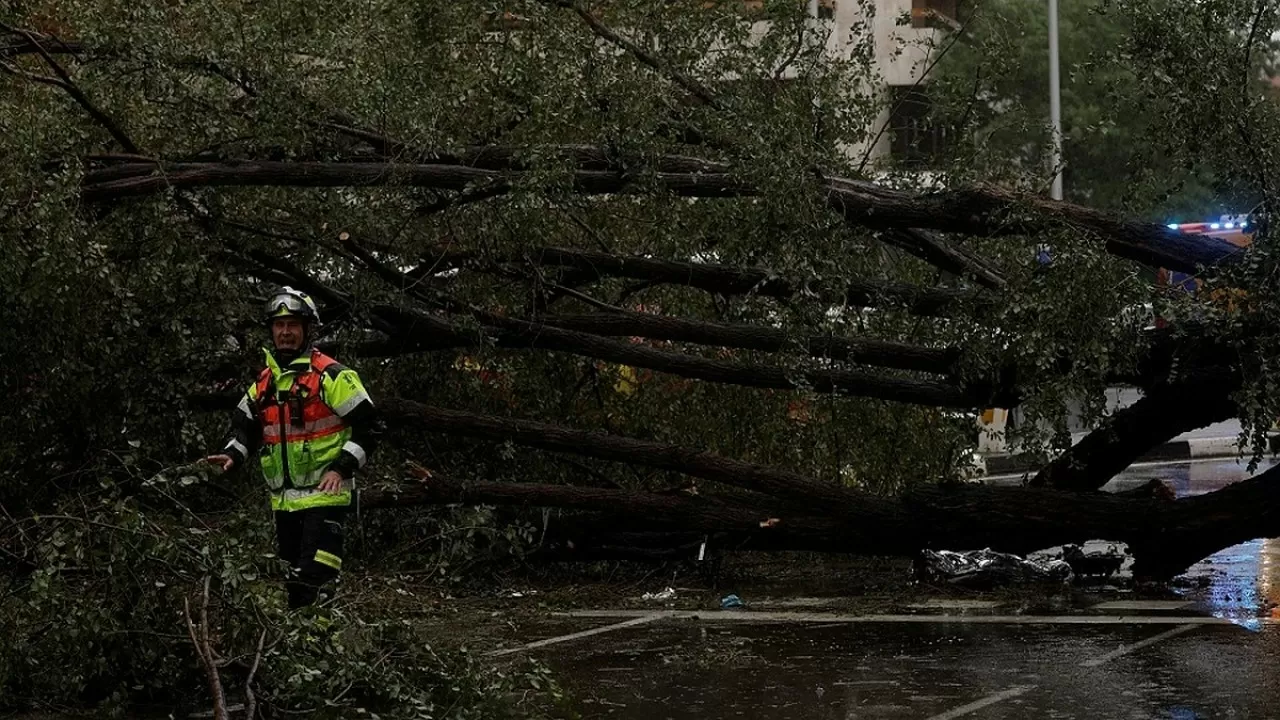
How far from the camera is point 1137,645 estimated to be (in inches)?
302

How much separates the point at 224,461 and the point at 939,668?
2824 millimetres

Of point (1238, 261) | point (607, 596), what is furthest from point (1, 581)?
point (1238, 261)

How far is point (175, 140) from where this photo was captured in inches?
368

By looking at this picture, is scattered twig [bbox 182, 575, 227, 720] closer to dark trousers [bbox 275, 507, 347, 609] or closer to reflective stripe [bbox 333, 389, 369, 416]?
dark trousers [bbox 275, 507, 347, 609]

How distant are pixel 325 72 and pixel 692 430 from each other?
2978 millimetres

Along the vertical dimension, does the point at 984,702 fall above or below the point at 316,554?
below

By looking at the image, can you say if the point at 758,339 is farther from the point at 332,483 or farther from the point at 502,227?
the point at 332,483

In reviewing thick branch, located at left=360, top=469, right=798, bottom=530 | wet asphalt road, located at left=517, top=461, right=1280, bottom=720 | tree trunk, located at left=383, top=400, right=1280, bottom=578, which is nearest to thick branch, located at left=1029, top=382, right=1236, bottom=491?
tree trunk, located at left=383, top=400, right=1280, bottom=578

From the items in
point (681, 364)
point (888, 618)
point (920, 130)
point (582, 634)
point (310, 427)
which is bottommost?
point (582, 634)

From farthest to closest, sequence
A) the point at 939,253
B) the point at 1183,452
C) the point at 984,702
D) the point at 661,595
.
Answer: the point at 1183,452 < the point at 661,595 < the point at 939,253 < the point at 984,702

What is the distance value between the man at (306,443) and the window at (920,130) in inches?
183

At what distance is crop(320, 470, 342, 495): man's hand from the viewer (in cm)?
679

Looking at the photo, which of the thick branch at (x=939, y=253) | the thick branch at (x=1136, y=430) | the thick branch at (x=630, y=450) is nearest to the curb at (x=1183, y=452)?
the thick branch at (x=1136, y=430)

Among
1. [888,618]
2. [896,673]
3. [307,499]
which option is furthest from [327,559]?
[888,618]
